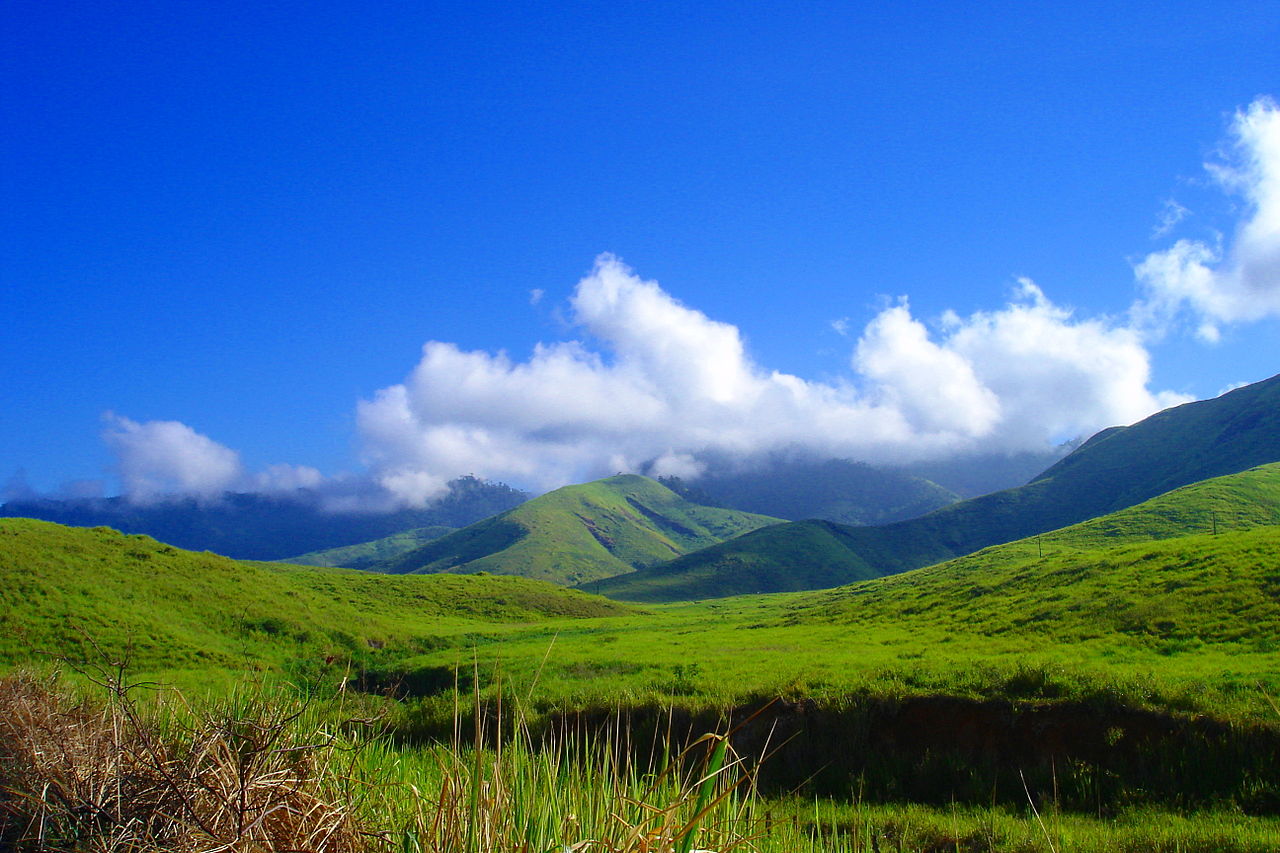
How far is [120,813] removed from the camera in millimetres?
4121

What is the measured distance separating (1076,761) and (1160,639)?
1217 centimetres

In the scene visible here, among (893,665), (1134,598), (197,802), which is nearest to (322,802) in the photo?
(197,802)

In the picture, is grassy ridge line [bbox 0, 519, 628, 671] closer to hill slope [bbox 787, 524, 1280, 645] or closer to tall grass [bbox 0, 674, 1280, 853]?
tall grass [bbox 0, 674, 1280, 853]

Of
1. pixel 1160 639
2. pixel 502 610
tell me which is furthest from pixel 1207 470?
pixel 1160 639

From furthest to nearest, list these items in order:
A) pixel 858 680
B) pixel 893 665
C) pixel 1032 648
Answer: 1. pixel 1032 648
2. pixel 893 665
3. pixel 858 680

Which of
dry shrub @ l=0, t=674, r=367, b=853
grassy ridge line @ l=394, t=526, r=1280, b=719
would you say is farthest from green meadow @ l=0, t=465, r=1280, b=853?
grassy ridge line @ l=394, t=526, r=1280, b=719

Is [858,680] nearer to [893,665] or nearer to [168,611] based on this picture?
[893,665]

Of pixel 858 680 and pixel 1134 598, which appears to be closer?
pixel 858 680

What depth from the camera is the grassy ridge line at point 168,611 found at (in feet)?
116

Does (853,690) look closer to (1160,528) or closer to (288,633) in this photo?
(288,633)

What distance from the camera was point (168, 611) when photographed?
1686 inches

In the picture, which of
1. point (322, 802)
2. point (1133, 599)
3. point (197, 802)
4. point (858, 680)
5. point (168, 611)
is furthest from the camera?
point (168, 611)

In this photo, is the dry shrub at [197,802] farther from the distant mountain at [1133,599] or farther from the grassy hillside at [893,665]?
the distant mountain at [1133,599]

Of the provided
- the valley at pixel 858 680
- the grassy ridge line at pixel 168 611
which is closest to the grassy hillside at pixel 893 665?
the valley at pixel 858 680
